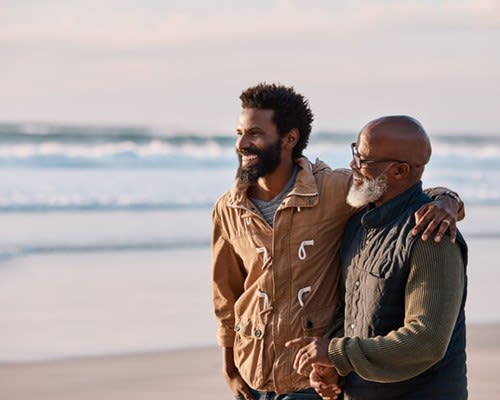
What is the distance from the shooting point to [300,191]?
16.5 ft

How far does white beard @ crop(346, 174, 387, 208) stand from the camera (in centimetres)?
429

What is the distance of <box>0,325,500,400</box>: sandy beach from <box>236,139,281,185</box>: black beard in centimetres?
326

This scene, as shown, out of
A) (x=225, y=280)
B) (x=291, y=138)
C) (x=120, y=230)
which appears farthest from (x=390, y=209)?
(x=120, y=230)

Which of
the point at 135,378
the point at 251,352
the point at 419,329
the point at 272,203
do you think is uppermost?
the point at 272,203

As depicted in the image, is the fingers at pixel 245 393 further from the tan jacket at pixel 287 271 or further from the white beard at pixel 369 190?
the white beard at pixel 369 190

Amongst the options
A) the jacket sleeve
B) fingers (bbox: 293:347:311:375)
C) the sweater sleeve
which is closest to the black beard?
the jacket sleeve

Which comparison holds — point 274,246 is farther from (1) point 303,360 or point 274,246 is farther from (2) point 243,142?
(1) point 303,360

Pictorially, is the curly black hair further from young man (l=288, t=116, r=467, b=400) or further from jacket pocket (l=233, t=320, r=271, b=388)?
young man (l=288, t=116, r=467, b=400)

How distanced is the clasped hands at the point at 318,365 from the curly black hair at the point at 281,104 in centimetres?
115

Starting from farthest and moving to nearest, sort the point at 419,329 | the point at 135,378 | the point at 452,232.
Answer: the point at 135,378 < the point at 452,232 < the point at 419,329

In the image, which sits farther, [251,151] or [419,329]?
[251,151]

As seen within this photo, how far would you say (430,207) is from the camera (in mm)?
4168

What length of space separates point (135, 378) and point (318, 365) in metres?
4.51

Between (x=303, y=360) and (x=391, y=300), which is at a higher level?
(x=391, y=300)
